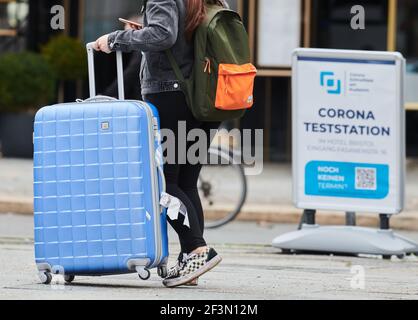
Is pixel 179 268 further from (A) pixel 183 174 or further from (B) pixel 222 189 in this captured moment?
(B) pixel 222 189

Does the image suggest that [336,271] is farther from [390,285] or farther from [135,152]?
[135,152]

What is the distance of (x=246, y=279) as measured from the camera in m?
7.02

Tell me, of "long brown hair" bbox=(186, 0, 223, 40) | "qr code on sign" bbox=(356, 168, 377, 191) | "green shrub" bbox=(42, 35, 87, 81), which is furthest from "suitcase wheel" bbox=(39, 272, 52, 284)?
"green shrub" bbox=(42, 35, 87, 81)

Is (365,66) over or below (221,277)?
over

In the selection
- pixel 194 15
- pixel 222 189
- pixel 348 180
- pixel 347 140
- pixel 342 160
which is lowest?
pixel 222 189

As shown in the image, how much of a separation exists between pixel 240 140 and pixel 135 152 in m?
8.91

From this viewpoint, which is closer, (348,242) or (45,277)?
(45,277)

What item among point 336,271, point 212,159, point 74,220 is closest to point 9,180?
point 212,159

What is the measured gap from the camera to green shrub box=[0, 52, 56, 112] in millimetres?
14430

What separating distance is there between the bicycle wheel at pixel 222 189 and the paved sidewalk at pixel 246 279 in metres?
0.66

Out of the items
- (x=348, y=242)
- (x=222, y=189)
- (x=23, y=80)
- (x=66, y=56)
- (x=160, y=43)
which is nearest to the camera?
(x=160, y=43)

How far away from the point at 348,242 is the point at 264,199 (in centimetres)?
329

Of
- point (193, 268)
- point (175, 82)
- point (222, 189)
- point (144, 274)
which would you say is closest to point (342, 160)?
point (222, 189)
